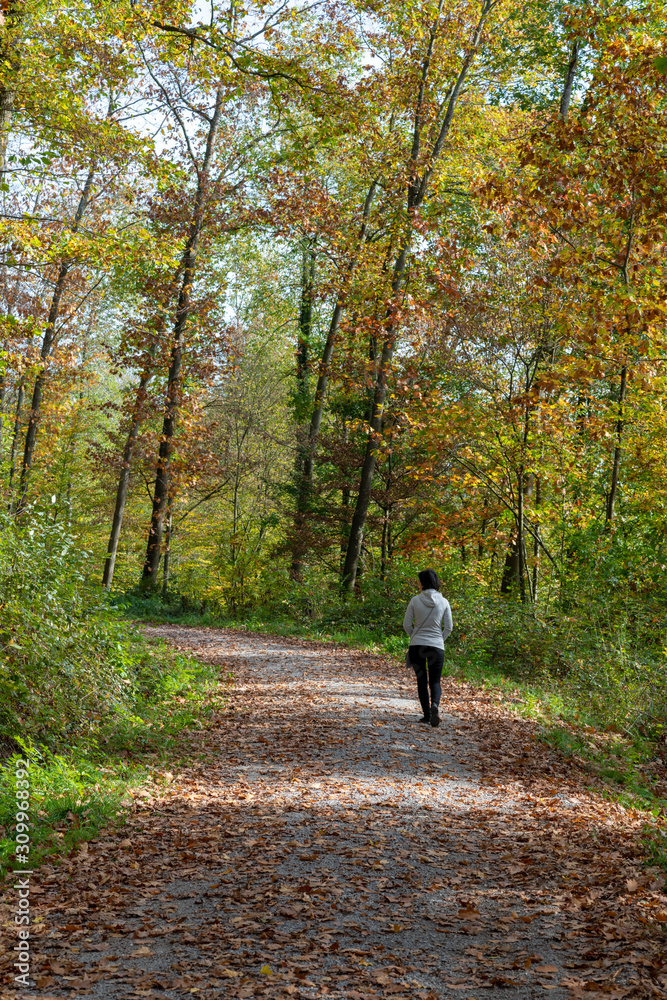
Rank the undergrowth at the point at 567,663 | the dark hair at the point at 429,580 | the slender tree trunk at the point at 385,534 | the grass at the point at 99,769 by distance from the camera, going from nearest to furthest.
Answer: the grass at the point at 99,769 → the undergrowth at the point at 567,663 → the dark hair at the point at 429,580 → the slender tree trunk at the point at 385,534

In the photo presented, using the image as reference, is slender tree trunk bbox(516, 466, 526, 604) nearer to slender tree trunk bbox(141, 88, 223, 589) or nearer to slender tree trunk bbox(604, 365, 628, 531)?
slender tree trunk bbox(604, 365, 628, 531)

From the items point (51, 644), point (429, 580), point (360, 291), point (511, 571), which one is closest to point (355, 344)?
point (360, 291)

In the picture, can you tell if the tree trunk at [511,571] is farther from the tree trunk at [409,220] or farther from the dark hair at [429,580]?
the dark hair at [429,580]

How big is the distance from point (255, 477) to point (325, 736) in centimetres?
2020

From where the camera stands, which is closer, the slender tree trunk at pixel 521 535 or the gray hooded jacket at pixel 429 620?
the gray hooded jacket at pixel 429 620

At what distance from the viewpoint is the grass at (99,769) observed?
17.0 ft

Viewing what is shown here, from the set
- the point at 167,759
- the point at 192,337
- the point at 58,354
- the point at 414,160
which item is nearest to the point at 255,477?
the point at 192,337

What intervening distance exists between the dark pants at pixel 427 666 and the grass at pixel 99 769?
106 inches

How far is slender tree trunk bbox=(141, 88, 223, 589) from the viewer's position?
900 inches

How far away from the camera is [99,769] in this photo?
645cm

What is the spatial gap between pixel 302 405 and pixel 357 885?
74.5 ft

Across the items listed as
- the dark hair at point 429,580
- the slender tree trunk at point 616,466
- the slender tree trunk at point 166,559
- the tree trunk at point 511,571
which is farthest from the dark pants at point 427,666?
the slender tree trunk at point 166,559

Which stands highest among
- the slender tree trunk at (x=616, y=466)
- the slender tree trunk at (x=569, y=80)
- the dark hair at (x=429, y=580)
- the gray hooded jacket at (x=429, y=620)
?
the slender tree trunk at (x=569, y=80)

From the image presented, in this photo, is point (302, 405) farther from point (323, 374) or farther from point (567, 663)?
point (567, 663)
